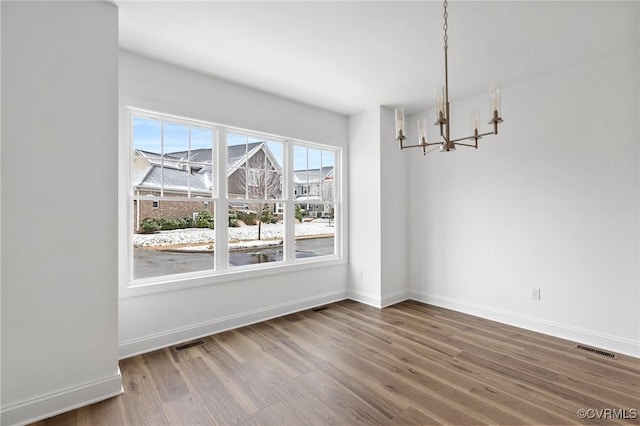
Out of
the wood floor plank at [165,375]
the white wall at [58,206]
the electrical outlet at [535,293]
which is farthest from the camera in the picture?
the electrical outlet at [535,293]

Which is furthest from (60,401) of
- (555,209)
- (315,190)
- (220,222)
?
(555,209)

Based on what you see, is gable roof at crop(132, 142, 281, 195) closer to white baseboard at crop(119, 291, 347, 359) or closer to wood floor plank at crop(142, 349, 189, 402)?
white baseboard at crop(119, 291, 347, 359)

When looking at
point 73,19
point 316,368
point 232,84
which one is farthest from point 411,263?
point 73,19

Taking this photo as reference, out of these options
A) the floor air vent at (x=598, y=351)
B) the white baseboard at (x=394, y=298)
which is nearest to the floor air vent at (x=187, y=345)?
the white baseboard at (x=394, y=298)

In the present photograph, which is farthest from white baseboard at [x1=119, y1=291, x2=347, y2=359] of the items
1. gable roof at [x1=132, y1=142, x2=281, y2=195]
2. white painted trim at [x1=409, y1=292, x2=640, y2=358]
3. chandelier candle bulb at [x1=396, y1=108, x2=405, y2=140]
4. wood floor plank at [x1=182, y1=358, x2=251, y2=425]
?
chandelier candle bulb at [x1=396, y1=108, x2=405, y2=140]

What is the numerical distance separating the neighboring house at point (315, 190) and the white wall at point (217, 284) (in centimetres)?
46

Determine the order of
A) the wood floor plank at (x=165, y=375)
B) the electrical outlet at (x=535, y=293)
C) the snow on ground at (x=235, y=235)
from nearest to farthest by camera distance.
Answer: the wood floor plank at (x=165, y=375)
the snow on ground at (x=235, y=235)
the electrical outlet at (x=535, y=293)

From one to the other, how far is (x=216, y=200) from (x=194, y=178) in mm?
328

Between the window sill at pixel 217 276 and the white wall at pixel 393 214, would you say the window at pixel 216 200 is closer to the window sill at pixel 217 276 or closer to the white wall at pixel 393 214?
the window sill at pixel 217 276

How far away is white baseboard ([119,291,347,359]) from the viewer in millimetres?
2820

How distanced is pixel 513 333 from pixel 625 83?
264cm

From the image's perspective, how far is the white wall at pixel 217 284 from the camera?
284 cm

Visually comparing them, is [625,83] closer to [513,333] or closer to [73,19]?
[513,333]

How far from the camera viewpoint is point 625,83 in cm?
283
